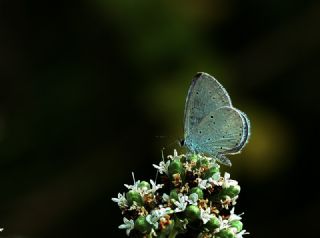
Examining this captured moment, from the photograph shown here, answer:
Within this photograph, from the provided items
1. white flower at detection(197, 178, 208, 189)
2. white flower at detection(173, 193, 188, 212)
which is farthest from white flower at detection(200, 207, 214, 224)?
white flower at detection(197, 178, 208, 189)

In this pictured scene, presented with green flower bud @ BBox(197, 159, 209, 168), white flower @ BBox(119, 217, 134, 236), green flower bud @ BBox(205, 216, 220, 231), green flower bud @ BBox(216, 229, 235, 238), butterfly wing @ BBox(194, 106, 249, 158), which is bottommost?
green flower bud @ BBox(216, 229, 235, 238)

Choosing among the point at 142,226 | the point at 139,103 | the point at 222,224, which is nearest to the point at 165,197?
the point at 142,226

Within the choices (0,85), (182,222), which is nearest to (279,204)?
(0,85)

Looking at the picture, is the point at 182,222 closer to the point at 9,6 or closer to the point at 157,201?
the point at 157,201

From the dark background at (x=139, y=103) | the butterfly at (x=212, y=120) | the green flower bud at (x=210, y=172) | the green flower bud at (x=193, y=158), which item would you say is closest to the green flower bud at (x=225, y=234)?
the green flower bud at (x=210, y=172)

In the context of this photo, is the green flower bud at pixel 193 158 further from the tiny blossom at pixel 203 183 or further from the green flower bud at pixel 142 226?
the green flower bud at pixel 142 226

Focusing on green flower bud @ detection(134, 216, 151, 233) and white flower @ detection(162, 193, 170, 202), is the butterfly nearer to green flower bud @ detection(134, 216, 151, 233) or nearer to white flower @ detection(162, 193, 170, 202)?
white flower @ detection(162, 193, 170, 202)
